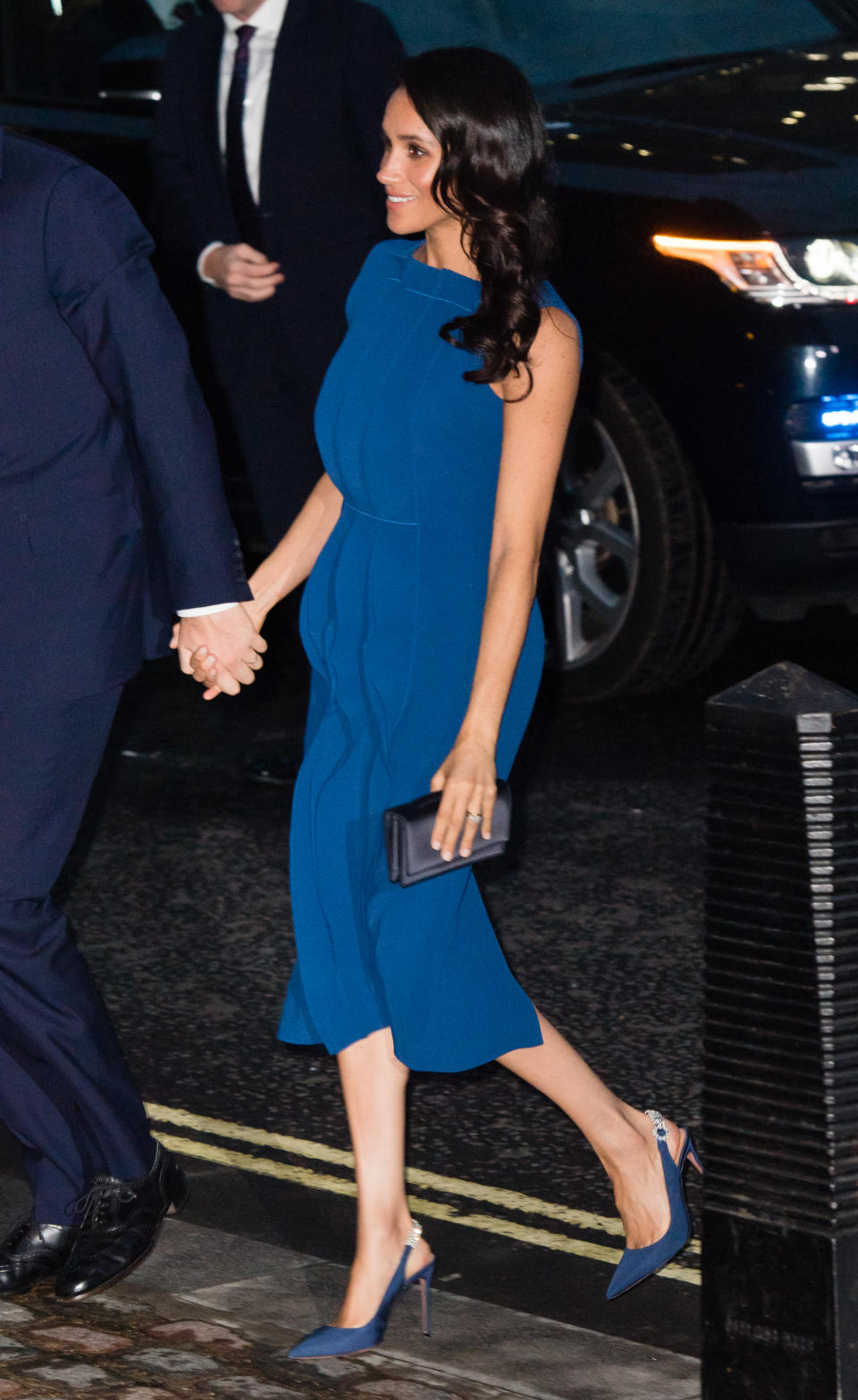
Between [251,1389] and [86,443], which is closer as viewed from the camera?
[251,1389]

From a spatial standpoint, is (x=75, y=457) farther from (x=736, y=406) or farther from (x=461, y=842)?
(x=736, y=406)

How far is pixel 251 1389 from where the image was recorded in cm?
311

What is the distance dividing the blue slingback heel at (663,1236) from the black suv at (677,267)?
2.72 m

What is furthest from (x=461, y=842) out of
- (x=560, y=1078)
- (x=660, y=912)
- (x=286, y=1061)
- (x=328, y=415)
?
(x=660, y=912)

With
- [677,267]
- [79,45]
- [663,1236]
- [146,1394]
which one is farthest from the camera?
[79,45]

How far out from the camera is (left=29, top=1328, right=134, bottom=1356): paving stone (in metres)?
3.25

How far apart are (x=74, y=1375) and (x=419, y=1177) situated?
3.20 feet

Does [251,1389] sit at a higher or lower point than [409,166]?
lower

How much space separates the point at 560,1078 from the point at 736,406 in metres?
2.96

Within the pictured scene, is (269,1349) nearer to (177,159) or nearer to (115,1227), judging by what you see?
(115,1227)

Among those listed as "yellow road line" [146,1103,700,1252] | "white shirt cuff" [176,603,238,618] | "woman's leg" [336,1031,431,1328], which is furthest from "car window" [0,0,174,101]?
"woman's leg" [336,1031,431,1328]

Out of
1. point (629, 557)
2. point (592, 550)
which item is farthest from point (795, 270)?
point (592, 550)

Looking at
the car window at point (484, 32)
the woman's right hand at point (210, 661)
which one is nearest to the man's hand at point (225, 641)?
the woman's right hand at point (210, 661)

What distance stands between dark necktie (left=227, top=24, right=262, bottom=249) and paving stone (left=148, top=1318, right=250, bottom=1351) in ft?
11.2
